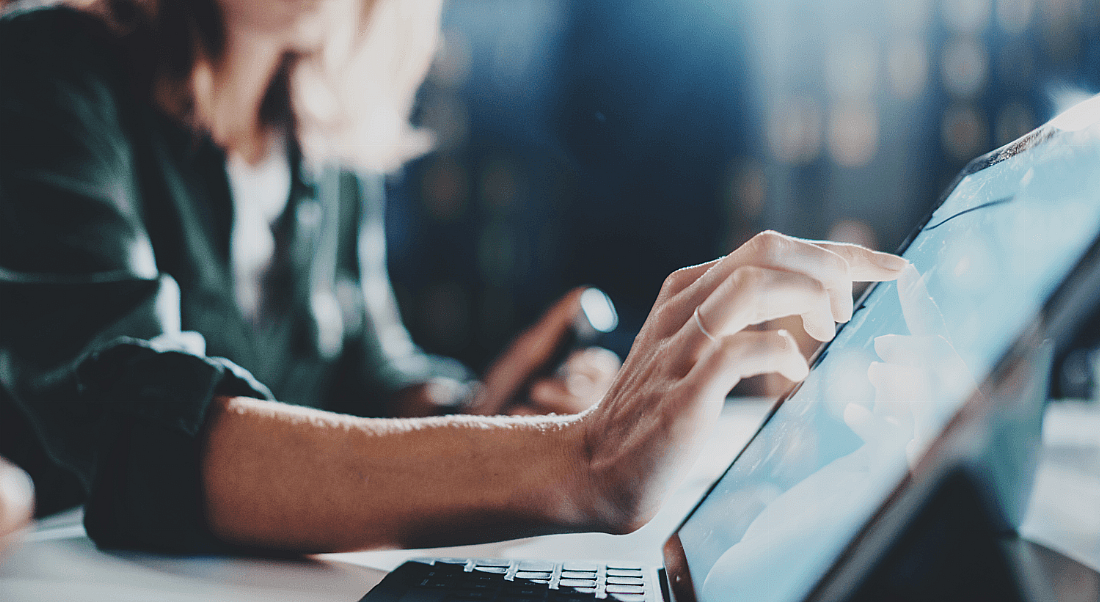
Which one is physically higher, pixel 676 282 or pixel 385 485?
pixel 676 282

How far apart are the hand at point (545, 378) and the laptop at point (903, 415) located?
326 mm

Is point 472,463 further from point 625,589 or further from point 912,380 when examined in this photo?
point 912,380

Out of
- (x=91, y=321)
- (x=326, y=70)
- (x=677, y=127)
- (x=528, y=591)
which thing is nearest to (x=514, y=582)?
(x=528, y=591)

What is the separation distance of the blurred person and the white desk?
0.05ft

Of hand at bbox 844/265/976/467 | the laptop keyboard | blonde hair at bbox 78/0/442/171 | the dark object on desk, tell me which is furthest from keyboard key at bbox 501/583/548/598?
blonde hair at bbox 78/0/442/171

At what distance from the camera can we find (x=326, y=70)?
99 centimetres

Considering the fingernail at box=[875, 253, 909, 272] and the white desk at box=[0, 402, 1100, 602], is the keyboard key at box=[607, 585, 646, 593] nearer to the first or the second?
the white desk at box=[0, 402, 1100, 602]

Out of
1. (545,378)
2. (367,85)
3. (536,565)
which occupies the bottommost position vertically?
(545,378)

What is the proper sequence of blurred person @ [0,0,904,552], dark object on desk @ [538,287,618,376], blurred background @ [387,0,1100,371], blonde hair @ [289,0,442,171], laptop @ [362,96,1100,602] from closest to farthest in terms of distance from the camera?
laptop @ [362,96,1100,602]
blurred person @ [0,0,904,552]
dark object on desk @ [538,287,618,376]
blonde hair @ [289,0,442,171]
blurred background @ [387,0,1100,371]

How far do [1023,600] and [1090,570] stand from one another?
12cm

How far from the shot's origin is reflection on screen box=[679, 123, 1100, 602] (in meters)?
0.23

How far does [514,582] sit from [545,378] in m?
0.42

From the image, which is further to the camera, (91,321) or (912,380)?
(91,321)

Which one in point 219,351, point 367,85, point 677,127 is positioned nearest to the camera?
point 219,351
